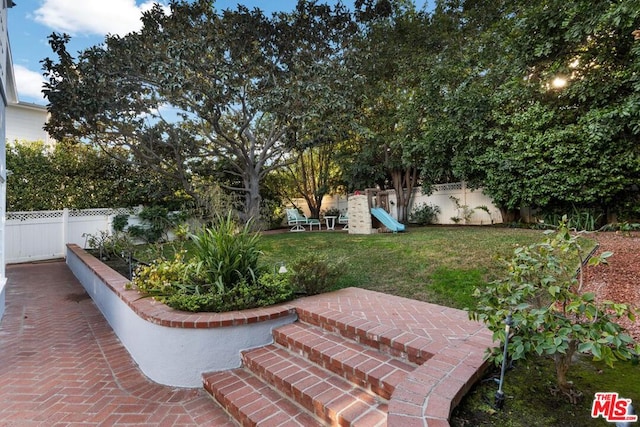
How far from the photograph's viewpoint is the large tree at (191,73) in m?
7.75

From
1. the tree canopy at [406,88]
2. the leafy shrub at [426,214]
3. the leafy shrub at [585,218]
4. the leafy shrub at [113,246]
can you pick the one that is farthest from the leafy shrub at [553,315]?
the leafy shrub at [426,214]

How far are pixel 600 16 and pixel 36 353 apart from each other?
10.6 m

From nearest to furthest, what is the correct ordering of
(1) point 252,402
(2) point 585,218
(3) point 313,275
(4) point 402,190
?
(1) point 252,402
(3) point 313,275
(2) point 585,218
(4) point 402,190

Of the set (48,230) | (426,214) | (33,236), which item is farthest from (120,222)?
(426,214)

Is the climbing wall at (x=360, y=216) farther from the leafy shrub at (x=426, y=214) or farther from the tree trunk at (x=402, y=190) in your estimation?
the tree trunk at (x=402, y=190)

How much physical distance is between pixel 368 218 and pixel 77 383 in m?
7.67

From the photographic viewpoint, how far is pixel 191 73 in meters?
7.75

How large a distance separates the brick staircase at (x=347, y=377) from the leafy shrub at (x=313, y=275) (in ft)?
2.43

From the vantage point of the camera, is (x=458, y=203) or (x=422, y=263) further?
(x=458, y=203)

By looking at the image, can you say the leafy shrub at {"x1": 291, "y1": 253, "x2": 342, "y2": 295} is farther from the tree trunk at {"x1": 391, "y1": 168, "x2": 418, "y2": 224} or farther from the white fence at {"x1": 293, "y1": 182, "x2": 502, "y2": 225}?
the tree trunk at {"x1": 391, "y1": 168, "x2": 418, "y2": 224}

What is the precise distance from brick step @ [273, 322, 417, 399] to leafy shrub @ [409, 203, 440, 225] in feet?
31.8

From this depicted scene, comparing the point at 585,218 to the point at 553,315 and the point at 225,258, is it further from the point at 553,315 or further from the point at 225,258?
the point at 225,258

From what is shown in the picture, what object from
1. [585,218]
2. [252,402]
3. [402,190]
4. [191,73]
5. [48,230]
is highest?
[191,73]

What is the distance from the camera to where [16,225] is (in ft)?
28.0
